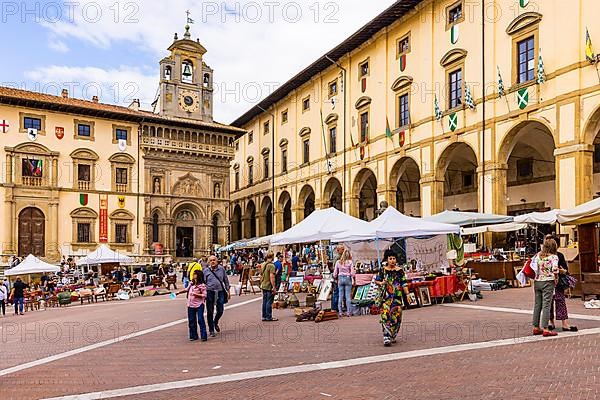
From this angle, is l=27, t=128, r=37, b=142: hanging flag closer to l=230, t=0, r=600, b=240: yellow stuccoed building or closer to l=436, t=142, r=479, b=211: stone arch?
l=230, t=0, r=600, b=240: yellow stuccoed building

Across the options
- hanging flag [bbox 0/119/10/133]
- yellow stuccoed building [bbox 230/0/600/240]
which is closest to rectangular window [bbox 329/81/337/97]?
yellow stuccoed building [bbox 230/0/600/240]

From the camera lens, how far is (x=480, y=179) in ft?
84.1

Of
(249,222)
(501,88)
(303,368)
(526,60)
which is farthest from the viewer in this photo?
(249,222)

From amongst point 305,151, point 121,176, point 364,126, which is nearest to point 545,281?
point 364,126

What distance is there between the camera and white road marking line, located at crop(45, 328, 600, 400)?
6.97 meters

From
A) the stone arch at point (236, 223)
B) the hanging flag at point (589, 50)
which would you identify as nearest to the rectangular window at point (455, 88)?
the hanging flag at point (589, 50)

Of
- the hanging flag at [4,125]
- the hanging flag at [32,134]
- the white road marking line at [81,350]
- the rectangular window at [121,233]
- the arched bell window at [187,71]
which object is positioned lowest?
the white road marking line at [81,350]

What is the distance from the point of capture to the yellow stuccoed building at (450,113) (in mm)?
21500

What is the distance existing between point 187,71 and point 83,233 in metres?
15.7

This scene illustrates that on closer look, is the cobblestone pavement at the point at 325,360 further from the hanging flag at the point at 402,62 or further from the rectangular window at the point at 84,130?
the rectangular window at the point at 84,130

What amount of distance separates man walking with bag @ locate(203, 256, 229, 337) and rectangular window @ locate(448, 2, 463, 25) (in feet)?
67.0

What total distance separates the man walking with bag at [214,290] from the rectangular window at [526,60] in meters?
17.2

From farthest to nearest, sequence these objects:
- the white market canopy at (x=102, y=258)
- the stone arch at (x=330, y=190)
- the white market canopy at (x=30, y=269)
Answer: the stone arch at (x=330, y=190), the white market canopy at (x=102, y=258), the white market canopy at (x=30, y=269)

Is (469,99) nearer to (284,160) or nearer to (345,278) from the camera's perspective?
(345,278)
